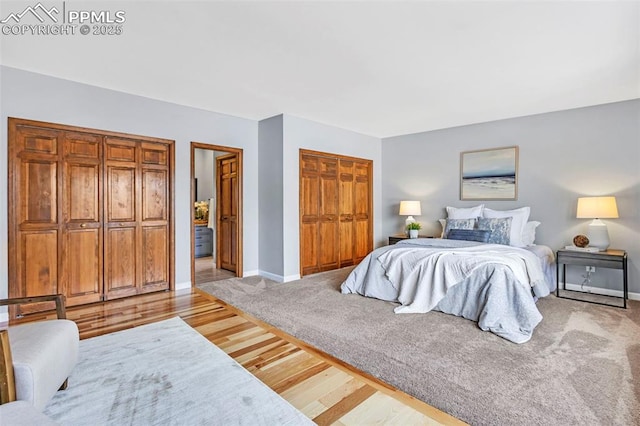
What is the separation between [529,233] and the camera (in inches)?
181

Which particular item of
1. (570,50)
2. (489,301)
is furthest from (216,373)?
(570,50)

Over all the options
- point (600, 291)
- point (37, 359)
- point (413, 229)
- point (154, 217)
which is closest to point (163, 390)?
point (37, 359)

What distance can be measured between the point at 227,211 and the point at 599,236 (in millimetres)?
5214

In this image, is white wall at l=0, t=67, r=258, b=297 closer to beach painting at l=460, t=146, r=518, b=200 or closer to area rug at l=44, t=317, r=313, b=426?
area rug at l=44, t=317, r=313, b=426

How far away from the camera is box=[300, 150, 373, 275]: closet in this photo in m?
5.23

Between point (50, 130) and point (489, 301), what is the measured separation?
472 cm

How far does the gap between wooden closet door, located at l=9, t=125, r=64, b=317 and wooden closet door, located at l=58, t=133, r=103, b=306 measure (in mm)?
78

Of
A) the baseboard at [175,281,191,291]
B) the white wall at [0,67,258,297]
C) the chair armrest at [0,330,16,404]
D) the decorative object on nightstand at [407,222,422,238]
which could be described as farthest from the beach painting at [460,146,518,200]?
the chair armrest at [0,330,16,404]

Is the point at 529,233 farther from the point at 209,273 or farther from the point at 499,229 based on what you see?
the point at 209,273

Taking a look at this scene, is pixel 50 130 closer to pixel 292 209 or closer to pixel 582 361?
pixel 292 209

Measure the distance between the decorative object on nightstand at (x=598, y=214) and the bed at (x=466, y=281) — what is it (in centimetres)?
54

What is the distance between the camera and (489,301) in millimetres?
2945

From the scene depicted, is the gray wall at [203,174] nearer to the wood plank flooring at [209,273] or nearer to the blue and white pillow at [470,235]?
the wood plank flooring at [209,273]

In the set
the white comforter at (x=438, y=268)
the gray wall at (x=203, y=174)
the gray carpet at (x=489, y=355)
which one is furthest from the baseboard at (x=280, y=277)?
the gray wall at (x=203, y=174)
